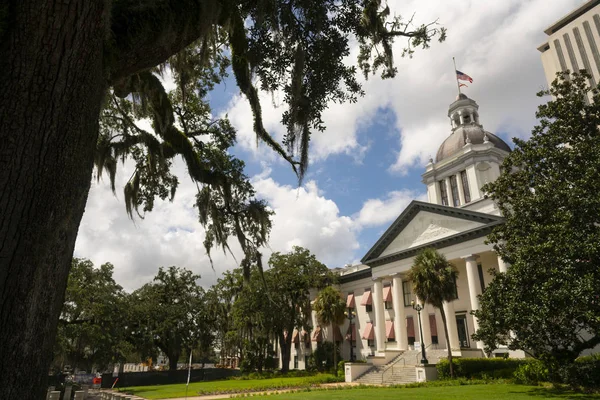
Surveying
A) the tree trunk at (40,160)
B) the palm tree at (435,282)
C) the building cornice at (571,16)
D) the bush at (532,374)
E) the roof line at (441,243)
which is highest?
the building cornice at (571,16)

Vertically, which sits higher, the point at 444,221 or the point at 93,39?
the point at 444,221

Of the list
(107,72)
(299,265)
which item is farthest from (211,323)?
(107,72)

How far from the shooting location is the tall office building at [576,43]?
171 feet

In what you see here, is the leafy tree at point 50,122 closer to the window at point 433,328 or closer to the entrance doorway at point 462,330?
the entrance doorway at point 462,330

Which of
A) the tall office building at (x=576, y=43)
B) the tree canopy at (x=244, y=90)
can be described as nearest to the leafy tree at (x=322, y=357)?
the tree canopy at (x=244, y=90)

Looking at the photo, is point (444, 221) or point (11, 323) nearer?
point (11, 323)

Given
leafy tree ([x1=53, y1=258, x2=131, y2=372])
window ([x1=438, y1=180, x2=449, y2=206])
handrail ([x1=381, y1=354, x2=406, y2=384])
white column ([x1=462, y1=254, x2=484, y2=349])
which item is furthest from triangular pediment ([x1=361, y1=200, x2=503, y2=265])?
leafy tree ([x1=53, y1=258, x2=131, y2=372])

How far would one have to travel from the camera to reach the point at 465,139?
46.6 meters

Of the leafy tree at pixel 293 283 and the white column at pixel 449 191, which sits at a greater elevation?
the white column at pixel 449 191

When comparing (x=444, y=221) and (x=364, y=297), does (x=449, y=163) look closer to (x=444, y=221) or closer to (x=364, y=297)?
(x=444, y=221)

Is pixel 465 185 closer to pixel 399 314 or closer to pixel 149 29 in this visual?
pixel 399 314

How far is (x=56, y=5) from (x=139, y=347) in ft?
127

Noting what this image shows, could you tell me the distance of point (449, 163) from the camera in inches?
1813

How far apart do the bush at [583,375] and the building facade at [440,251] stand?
8.80 metres
